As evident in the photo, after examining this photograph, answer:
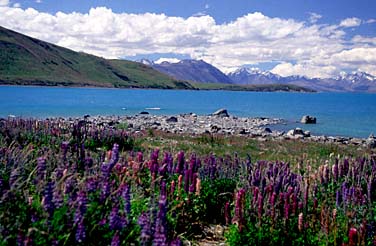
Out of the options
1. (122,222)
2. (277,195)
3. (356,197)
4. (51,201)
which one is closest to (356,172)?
(356,197)

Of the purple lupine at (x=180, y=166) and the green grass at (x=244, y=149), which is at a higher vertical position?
the purple lupine at (x=180, y=166)

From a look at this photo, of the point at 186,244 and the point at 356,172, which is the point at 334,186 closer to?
the point at 356,172

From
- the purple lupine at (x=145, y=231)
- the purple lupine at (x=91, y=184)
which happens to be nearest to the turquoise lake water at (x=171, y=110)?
the purple lupine at (x=91, y=184)

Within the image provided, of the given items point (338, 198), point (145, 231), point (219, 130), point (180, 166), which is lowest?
point (219, 130)

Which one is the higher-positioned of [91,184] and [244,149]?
[91,184]

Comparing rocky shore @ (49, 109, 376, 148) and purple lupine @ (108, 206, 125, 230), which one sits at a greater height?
purple lupine @ (108, 206, 125, 230)

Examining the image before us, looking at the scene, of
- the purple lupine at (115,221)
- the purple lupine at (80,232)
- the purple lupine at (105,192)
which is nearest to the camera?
the purple lupine at (80,232)

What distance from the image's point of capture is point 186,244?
6.44 meters

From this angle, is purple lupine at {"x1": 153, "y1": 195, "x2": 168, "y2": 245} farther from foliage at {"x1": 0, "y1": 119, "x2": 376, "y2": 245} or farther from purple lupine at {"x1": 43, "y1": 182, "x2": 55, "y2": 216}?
purple lupine at {"x1": 43, "y1": 182, "x2": 55, "y2": 216}

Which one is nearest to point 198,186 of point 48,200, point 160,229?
point 160,229

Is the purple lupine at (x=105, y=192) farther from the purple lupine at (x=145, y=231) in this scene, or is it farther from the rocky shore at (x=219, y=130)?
the rocky shore at (x=219, y=130)

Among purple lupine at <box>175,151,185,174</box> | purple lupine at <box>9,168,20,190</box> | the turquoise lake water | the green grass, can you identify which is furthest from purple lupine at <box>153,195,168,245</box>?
the turquoise lake water

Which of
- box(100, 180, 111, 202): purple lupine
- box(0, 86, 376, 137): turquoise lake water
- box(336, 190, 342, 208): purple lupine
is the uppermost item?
box(100, 180, 111, 202): purple lupine

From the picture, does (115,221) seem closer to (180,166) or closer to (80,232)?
(80,232)
